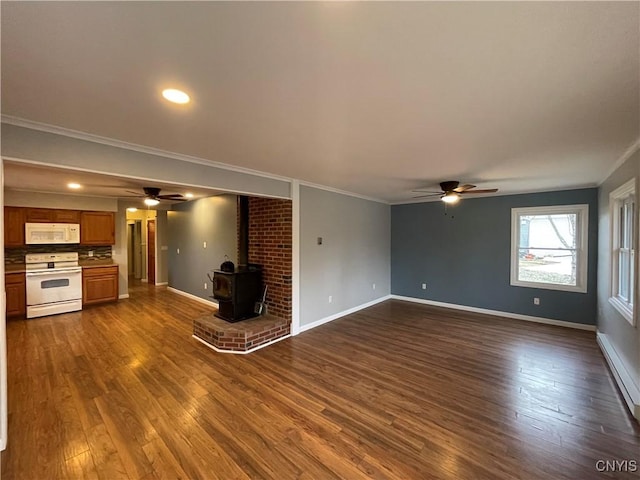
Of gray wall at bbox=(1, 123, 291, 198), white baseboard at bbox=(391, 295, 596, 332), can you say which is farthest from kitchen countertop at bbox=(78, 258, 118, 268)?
white baseboard at bbox=(391, 295, 596, 332)

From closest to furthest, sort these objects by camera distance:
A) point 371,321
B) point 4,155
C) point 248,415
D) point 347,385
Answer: point 4,155 → point 248,415 → point 347,385 → point 371,321

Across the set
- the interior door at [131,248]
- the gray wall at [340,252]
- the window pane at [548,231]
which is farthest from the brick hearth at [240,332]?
the interior door at [131,248]

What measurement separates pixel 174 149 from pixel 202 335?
2.69 metres

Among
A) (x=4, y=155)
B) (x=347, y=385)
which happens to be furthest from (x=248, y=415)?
(x=4, y=155)

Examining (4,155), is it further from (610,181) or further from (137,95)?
(610,181)

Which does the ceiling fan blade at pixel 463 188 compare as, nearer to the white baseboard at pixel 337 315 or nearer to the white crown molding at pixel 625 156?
the white crown molding at pixel 625 156

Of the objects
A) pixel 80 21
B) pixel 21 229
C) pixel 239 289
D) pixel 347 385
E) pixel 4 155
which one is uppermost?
pixel 80 21

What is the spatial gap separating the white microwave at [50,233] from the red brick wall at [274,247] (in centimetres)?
399

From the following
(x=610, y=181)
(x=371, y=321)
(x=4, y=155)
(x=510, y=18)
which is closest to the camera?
(x=510, y=18)

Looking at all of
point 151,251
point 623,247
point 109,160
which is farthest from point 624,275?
point 151,251

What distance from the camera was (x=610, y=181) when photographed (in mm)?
3695

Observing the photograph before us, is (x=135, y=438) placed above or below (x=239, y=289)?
below

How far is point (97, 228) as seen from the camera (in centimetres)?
603

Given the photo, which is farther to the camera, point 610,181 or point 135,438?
point 610,181
